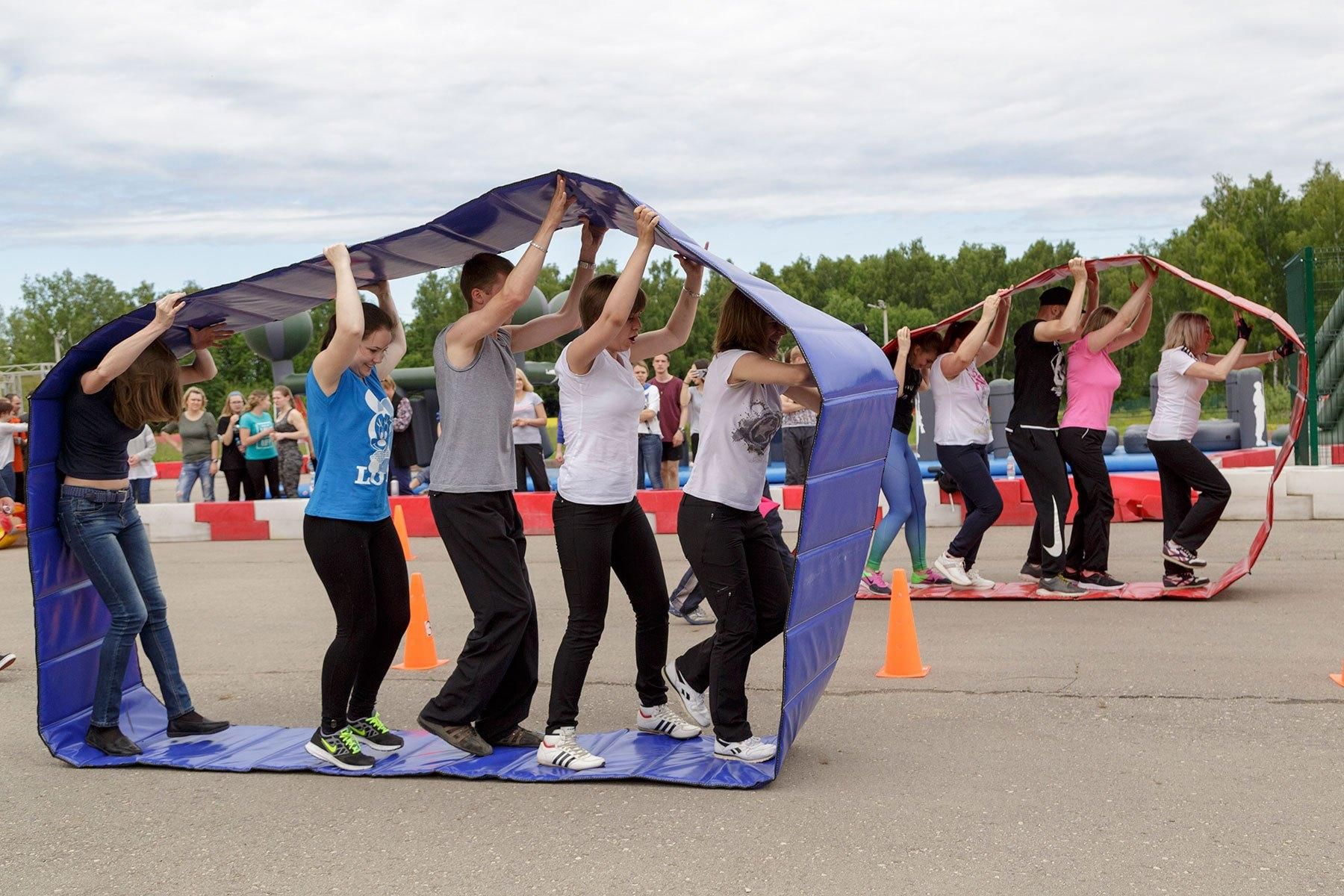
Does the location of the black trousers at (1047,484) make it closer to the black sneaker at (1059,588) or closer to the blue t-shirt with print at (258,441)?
the black sneaker at (1059,588)

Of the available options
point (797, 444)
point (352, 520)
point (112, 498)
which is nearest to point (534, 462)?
point (797, 444)

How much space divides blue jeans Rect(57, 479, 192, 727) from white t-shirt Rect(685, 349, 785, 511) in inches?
89.5

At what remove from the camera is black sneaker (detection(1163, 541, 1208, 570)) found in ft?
27.2

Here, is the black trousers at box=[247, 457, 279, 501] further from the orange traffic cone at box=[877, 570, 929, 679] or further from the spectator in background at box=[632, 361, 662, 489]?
the orange traffic cone at box=[877, 570, 929, 679]

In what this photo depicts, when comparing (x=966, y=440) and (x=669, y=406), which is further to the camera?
(x=669, y=406)

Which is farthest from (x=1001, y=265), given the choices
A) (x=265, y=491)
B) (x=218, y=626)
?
(x=218, y=626)

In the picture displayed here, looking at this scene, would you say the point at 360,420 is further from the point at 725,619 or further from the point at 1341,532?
the point at 1341,532

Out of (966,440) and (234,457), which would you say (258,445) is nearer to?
(234,457)

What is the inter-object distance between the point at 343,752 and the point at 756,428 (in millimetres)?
1969

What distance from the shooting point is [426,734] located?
554cm

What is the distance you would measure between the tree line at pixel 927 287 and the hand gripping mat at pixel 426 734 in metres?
37.3

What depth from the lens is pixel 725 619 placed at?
4.91 metres

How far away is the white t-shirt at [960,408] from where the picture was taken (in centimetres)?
859

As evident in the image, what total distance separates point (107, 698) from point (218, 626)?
346 cm
